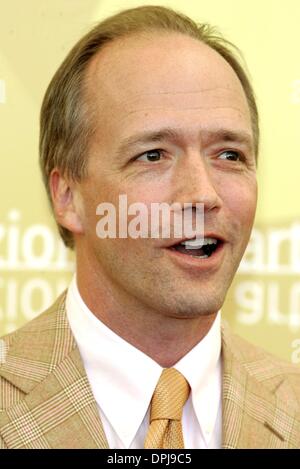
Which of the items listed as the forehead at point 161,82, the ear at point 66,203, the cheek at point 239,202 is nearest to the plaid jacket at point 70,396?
the ear at point 66,203

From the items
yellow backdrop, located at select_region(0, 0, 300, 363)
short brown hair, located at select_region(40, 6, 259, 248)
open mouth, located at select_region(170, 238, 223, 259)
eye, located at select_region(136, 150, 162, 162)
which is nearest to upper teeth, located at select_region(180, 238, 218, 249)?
open mouth, located at select_region(170, 238, 223, 259)

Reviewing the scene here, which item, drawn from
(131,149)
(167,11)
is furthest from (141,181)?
(167,11)

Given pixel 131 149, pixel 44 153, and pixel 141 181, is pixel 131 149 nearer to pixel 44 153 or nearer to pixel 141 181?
pixel 141 181

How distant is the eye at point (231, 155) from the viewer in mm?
1382

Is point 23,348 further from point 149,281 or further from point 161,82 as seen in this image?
point 161,82

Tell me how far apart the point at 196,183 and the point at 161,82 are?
0.21 metres

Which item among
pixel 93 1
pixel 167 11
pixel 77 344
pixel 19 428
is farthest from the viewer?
pixel 93 1

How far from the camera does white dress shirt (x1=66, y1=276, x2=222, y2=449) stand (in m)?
1.28

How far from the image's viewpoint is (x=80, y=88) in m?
1.44

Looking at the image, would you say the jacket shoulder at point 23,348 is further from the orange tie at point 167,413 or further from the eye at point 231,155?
the eye at point 231,155

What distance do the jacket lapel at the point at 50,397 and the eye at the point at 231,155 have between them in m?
0.44

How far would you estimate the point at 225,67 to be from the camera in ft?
4.72

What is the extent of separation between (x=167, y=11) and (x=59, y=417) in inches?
33.5
